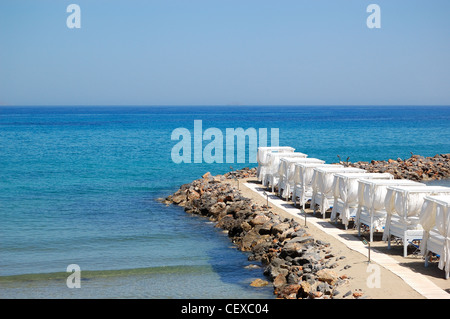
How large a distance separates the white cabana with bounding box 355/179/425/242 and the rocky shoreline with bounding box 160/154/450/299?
5.47 feet

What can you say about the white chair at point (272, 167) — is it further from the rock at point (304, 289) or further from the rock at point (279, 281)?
the rock at point (304, 289)

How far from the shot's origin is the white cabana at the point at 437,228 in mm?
13883

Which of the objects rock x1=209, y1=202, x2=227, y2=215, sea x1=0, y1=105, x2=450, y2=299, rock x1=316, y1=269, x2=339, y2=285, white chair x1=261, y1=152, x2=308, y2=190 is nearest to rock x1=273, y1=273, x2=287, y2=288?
sea x1=0, y1=105, x2=450, y2=299

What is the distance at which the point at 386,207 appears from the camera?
55.7ft

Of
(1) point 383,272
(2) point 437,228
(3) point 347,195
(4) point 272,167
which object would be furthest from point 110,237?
(2) point 437,228

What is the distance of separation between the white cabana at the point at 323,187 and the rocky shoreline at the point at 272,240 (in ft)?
5.13

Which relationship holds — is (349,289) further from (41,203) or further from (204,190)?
(41,203)

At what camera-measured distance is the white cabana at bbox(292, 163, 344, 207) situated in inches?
926

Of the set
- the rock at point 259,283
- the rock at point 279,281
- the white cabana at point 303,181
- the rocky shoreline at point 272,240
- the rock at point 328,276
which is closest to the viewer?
the rock at point 328,276

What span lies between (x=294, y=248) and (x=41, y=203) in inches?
682

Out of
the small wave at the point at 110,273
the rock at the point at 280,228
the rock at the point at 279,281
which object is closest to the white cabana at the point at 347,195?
the rock at the point at 280,228

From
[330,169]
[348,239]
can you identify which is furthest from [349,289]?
[330,169]
